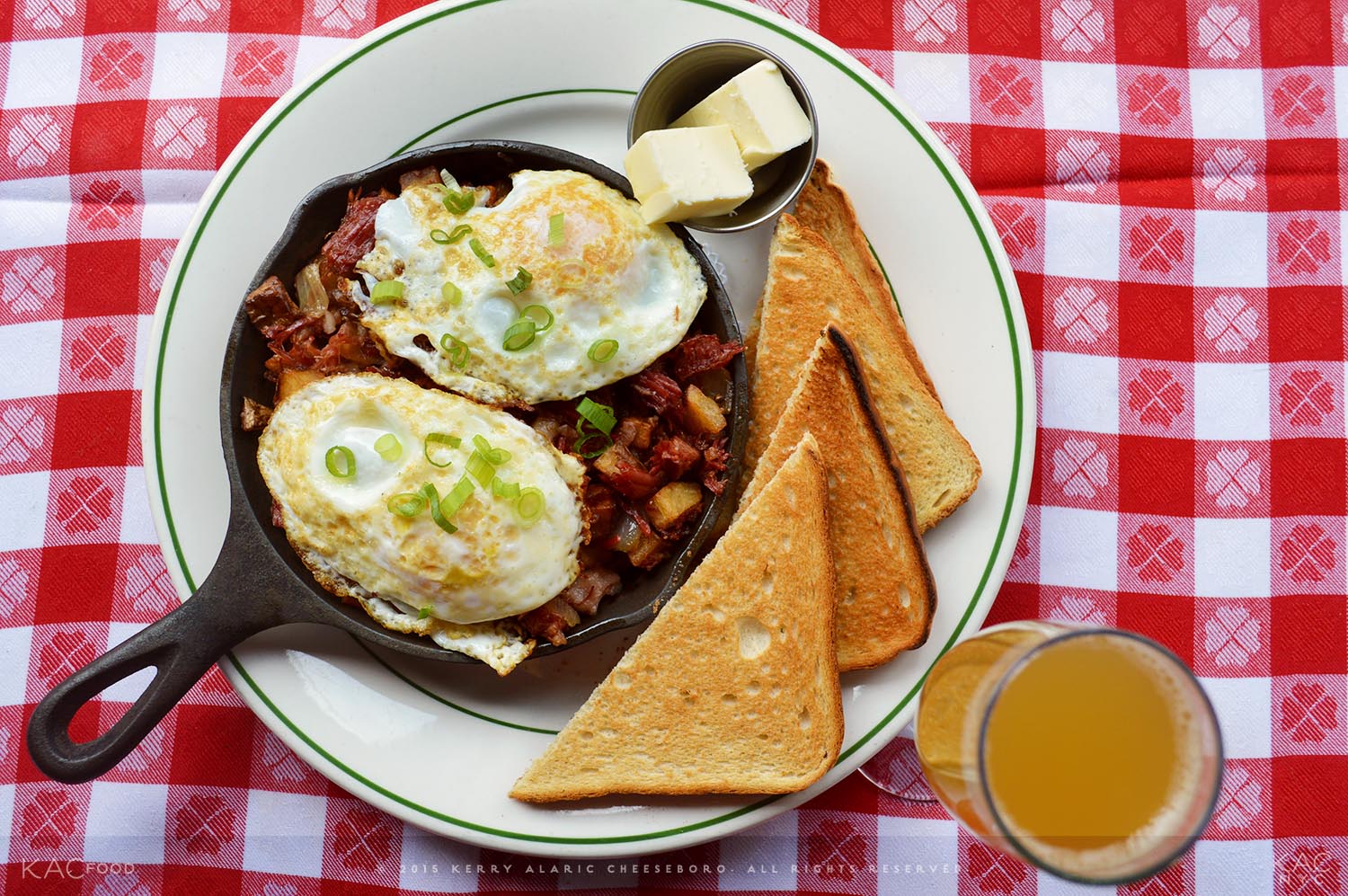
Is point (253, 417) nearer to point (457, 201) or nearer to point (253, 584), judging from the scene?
point (253, 584)

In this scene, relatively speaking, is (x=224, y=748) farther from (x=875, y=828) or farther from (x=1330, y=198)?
(x=1330, y=198)

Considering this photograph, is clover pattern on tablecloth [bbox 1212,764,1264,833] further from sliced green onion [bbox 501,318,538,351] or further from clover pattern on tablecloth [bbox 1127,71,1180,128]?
sliced green onion [bbox 501,318,538,351]

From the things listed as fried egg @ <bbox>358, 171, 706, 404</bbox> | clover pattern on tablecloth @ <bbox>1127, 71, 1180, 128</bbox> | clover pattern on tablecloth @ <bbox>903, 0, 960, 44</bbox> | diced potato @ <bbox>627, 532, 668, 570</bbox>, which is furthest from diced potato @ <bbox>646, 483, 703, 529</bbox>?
clover pattern on tablecloth @ <bbox>1127, 71, 1180, 128</bbox>

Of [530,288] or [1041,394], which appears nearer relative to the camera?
[530,288]

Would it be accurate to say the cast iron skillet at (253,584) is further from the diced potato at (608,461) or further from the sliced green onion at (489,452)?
the sliced green onion at (489,452)

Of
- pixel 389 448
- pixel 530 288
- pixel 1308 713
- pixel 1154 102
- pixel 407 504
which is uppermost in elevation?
pixel 1154 102

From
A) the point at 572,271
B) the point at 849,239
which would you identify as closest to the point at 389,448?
the point at 572,271

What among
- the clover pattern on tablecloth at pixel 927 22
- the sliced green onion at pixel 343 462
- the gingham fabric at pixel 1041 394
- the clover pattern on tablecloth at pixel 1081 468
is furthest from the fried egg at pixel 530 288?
the clover pattern on tablecloth at pixel 1081 468
